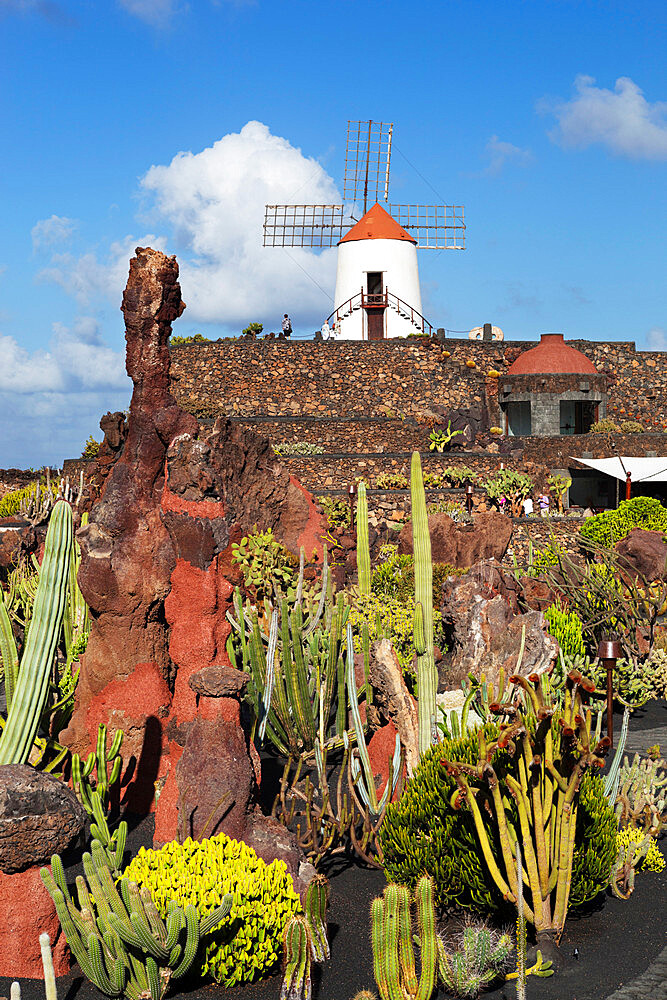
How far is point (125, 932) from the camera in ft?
14.6

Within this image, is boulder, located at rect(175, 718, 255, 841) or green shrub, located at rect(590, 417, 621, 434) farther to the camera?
green shrub, located at rect(590, 417, 621, 434)

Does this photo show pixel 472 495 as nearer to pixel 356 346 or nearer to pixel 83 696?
pixel 356 346

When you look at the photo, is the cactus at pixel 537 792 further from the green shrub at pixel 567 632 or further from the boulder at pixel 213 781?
the green shrub at pixel 567 632

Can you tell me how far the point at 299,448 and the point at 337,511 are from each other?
16.2ft

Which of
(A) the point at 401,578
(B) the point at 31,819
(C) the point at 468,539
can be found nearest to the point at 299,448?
(C) the point at 468,539

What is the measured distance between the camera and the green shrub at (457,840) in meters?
5.40

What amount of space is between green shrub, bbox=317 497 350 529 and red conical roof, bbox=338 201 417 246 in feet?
49.5

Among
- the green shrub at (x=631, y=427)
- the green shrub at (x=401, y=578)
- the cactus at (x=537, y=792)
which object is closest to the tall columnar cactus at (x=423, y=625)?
the cactus at (x=537, y=792)

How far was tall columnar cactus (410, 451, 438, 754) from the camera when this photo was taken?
684 cm

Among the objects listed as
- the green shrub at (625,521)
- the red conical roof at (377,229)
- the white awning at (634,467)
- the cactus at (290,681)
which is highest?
the red conical roof at (377,229)

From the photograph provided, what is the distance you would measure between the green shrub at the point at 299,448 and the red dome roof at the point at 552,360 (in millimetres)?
7693

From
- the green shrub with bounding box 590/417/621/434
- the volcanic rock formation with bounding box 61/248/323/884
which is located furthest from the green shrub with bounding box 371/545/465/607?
the green shrub with bounding box 590/417/621/434

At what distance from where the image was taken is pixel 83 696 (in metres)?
7.26

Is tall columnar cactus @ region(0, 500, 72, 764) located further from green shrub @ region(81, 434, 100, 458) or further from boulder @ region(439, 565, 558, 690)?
green shrub @ region(81, 434, 100, 458)
